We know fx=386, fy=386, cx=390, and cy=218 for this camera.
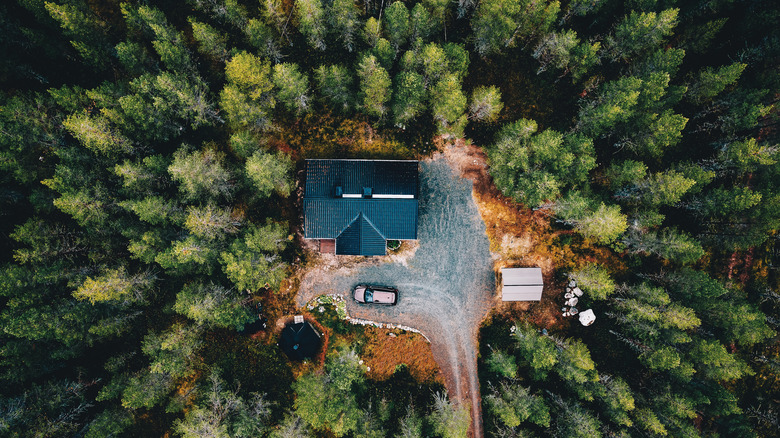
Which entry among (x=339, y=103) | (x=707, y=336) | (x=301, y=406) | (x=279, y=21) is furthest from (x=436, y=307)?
(x=279, y=21)

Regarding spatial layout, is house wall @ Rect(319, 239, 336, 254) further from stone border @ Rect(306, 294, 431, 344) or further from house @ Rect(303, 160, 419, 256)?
stone border @ Rect(306, 294, 431, 344)

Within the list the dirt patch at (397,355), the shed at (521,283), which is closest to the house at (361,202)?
the dirt patch at (397,355)

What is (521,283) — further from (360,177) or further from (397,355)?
(360,177)

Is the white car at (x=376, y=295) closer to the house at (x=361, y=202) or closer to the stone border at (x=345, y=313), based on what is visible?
the stone border at (x=345, y=313)

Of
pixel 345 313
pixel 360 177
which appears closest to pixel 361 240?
pixel 360 177

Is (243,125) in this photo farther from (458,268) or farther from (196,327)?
(458,268)

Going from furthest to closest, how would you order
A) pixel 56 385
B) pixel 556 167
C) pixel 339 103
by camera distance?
pixel 339 103 → pixel 56 385 → pixel 556 167
